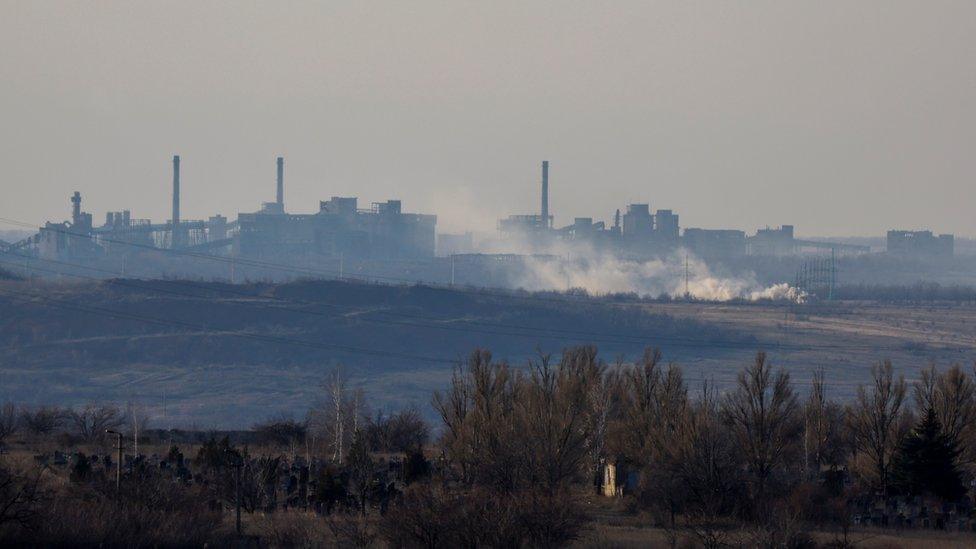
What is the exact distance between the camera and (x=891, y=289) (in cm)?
11269

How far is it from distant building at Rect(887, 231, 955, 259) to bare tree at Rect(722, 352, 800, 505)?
120 m

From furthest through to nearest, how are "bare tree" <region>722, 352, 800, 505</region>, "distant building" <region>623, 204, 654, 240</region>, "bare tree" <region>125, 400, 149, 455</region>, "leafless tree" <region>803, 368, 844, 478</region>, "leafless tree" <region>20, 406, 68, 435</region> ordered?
"distant building" <region>623, 204, 654, 240</region> → "leafless tree" <region>20, 406, 68, 435</region> → "leafless tree" <region>803, 368, 844, 478</region> → "bare tree" <region>125, 400, 149, 455</region> → "bare tree" <region>722, 352, 800, 505</region>

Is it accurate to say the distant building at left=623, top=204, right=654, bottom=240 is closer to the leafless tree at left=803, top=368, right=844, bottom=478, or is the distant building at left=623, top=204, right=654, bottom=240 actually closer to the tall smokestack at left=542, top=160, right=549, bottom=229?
the tall smokestack at left=542, top=160, right=549, bottom=229

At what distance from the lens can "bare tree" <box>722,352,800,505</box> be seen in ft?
105

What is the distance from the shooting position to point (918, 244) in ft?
496

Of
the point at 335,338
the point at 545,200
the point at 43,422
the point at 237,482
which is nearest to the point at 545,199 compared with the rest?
the point at 545,200

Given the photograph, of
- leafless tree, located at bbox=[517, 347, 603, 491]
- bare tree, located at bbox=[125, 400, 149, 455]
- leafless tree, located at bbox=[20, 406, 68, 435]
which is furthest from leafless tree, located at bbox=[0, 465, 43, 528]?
leafless tree, located at bbox=[20, 406, 68, 435]

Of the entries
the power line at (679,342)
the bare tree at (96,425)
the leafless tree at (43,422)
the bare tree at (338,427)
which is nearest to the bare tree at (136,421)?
the bare tree at (96,425)

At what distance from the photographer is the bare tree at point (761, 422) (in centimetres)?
3186

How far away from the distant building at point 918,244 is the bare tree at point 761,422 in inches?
4741


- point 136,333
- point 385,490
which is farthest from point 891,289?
point 385,490

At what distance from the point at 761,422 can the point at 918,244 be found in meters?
124

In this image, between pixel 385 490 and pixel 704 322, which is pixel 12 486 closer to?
pixel 385 490

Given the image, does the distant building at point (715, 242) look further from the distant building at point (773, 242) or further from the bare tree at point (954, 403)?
the bare tree at point (954, 403)
